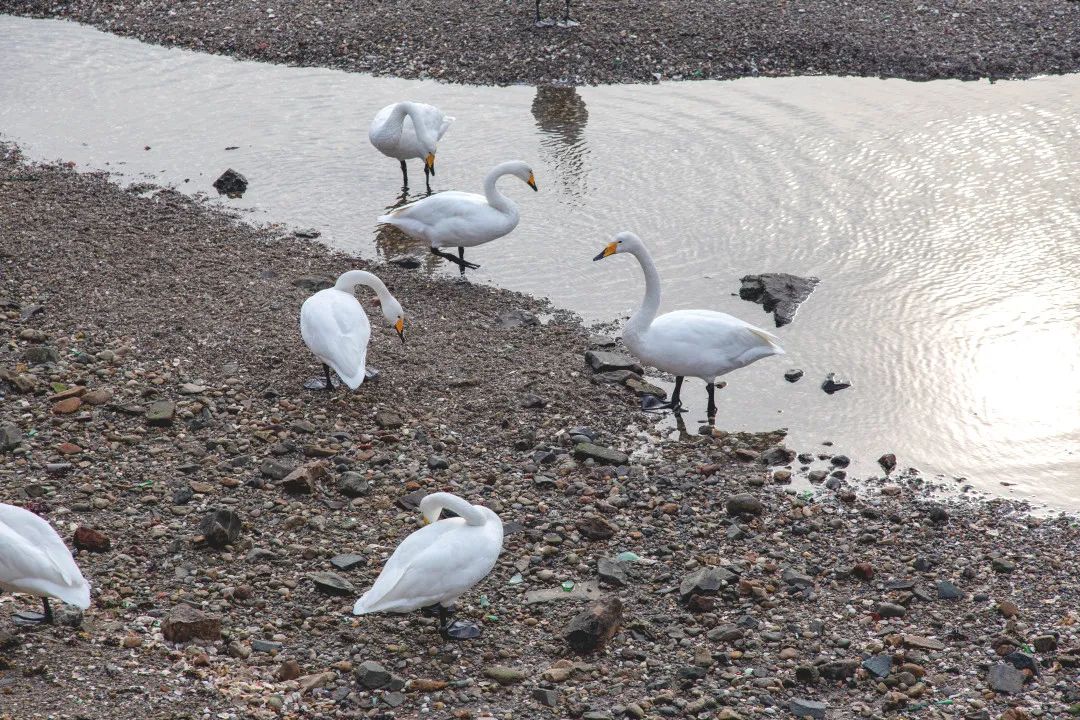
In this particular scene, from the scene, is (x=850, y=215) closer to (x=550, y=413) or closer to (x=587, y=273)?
(x=587, y=273)

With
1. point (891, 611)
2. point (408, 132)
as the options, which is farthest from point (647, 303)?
point (408, 132)

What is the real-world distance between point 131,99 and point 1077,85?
1399 cm

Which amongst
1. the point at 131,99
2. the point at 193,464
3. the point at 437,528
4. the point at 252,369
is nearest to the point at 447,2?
the point at 131,99

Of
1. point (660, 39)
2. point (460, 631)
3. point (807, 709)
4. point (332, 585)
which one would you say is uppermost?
point (660, 39)

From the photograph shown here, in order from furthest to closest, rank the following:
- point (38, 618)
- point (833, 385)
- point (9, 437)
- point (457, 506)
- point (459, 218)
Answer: point (459, 218)
point (833, 385)
point (9, 437)
point (457, 506)
point (38, 618)

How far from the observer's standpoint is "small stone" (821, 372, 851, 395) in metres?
9.52

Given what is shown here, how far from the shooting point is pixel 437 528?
6.37 m

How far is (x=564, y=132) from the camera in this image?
603 inches

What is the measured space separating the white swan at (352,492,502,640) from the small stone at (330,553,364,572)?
0.60 m

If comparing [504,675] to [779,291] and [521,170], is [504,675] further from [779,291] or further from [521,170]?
[521,170]

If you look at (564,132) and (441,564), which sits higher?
(564,132)

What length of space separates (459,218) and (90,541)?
5729mm

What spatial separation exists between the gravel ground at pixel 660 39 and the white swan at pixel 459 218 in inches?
244

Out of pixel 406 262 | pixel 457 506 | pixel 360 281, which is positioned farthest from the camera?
pixel 406 262
